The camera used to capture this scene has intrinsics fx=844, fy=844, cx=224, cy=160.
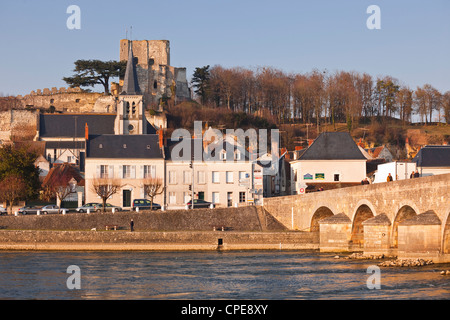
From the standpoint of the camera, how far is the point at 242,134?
284 ft

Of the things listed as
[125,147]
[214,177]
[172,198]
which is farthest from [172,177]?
[125,147]

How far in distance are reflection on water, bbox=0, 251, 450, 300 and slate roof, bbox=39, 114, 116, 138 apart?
4336 centimetres

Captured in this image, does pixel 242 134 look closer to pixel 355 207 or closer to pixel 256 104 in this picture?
A: pixel 256 104

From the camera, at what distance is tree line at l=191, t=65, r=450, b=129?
97.9m

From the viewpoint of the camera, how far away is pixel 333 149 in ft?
193

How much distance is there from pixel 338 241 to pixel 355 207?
223cm

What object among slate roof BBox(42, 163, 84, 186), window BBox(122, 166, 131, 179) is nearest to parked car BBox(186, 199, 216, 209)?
window BBox(122, 166, 131, 179)

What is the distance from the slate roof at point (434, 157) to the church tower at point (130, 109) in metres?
31.7

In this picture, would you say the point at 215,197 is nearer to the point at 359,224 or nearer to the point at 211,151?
the point at 211,151

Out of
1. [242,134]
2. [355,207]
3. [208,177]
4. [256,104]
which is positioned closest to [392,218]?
[355,207]

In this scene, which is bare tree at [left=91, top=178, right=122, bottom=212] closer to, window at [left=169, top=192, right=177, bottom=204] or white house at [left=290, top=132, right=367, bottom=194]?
window at [left=169, top=192, right=177, bottom=204]

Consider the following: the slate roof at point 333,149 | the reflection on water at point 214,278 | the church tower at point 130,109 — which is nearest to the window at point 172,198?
the slate roof at point 333,149

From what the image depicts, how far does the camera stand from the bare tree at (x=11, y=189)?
56.6m

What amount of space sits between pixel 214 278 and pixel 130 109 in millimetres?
50224
